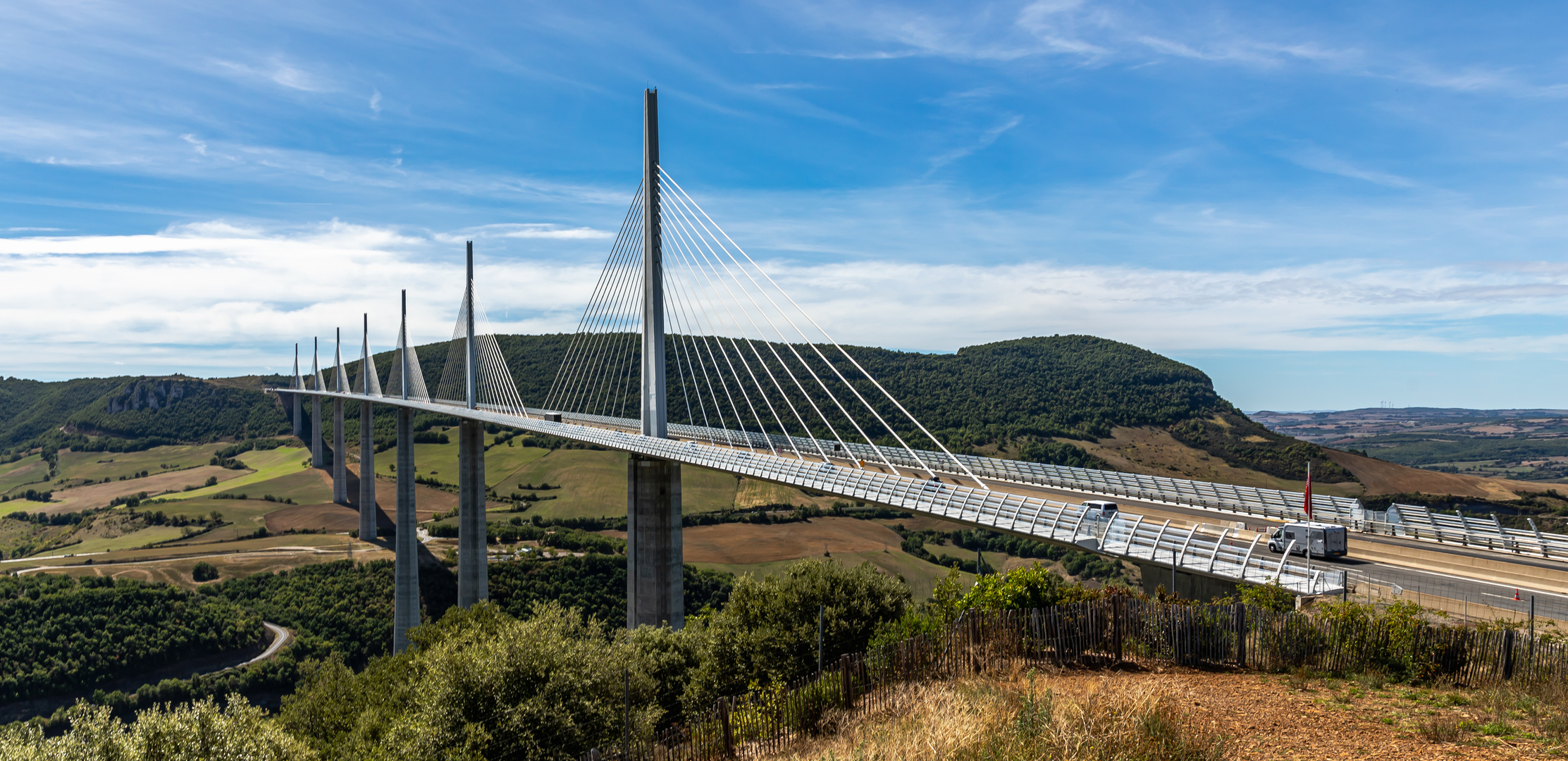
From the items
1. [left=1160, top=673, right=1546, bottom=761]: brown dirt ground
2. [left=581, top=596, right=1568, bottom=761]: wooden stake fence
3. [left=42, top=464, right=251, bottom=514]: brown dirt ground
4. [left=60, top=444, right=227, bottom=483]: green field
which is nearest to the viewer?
[left=1160, top=673, right=1546, bottom=761]: brown dirt ground

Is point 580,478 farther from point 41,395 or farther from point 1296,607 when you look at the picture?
point 41,395

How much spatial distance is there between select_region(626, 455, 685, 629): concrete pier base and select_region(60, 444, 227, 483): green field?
12982cm

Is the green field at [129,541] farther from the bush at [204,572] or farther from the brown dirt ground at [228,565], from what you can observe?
the bush at [204,572]

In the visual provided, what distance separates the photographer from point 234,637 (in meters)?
57.7

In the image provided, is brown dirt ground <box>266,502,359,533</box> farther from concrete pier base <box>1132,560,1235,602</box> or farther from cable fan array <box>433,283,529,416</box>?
concrete pier base <box>1132,560,1235,602</box>

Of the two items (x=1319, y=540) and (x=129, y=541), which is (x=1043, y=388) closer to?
(x=1319, y=540)

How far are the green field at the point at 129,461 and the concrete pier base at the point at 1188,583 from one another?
153 meters

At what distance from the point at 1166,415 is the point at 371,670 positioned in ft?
347

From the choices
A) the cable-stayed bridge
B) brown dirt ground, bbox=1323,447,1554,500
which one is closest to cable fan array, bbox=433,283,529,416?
the cable-stayed bridge

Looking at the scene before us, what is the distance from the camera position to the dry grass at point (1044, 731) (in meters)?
8.09

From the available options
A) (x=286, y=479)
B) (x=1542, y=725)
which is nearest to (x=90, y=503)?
(x=286, y=479)

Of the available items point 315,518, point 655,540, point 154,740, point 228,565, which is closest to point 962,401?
point 655,540

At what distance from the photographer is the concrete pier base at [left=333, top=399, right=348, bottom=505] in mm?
100062

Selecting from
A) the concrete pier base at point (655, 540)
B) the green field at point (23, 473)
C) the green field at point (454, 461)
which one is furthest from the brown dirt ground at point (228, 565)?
the green field at point (23, 473)
